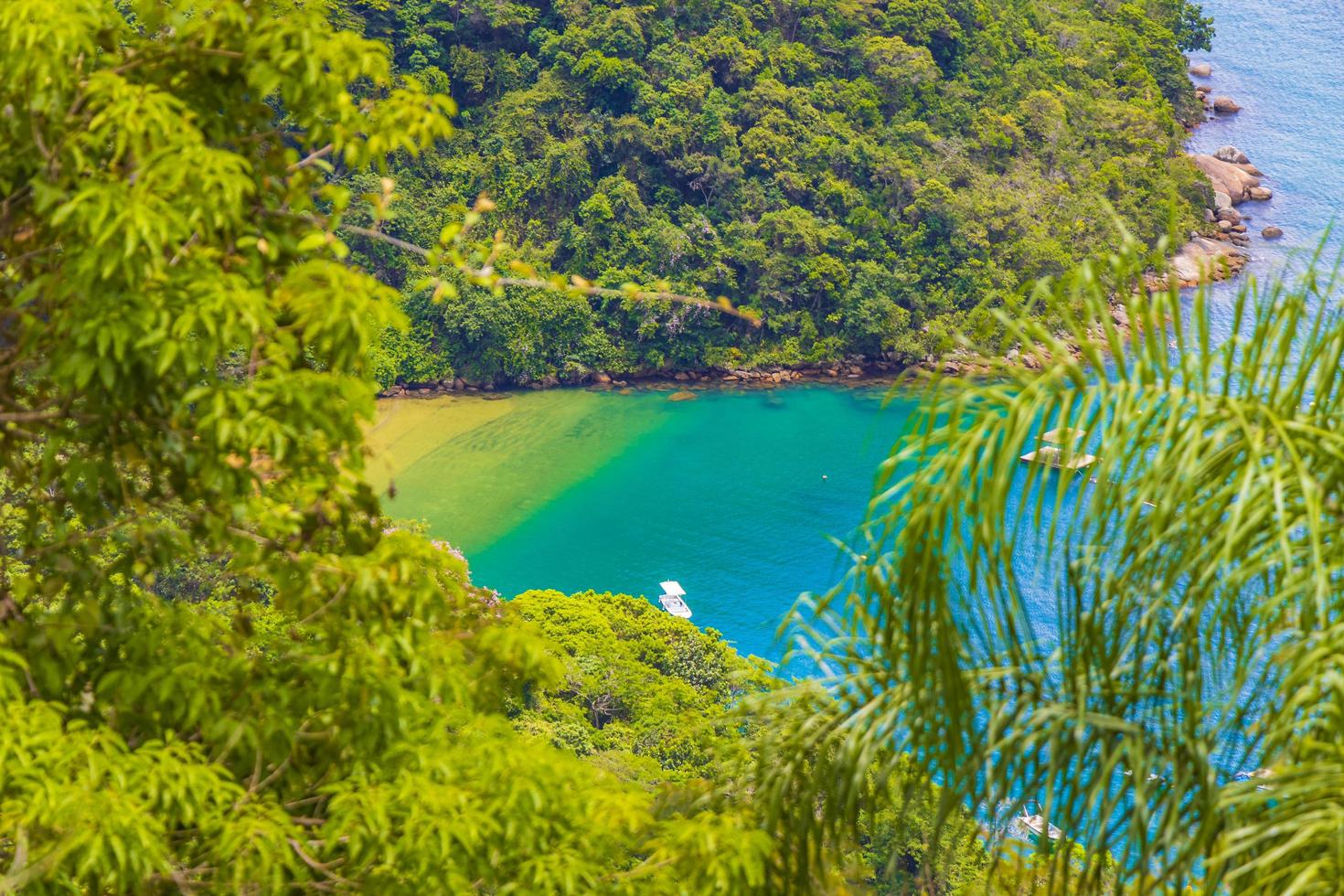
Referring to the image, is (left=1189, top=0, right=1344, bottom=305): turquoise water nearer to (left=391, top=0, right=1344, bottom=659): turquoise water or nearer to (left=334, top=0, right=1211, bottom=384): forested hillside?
(left=391, top=0, right=1344, bottom=659): turquoise water


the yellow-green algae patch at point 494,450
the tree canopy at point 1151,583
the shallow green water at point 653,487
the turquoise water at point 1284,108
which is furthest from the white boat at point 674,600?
the tree canopy at point 1151,583

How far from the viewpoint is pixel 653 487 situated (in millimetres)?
19172

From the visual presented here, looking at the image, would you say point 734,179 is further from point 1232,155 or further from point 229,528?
point 229,528

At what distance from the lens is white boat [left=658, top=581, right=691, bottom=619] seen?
49.8 feet

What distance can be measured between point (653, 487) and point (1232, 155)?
1571 cm

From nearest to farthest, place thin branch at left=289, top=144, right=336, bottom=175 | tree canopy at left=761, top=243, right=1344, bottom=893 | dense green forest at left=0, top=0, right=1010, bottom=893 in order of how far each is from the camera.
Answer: tree canopy at left=761, top=243, right=1344, bottom=893 → dense green forest at left=0, top=0, right=1010, bottom=893 → thin branch at left=289, top=144, right=336, bottom=175

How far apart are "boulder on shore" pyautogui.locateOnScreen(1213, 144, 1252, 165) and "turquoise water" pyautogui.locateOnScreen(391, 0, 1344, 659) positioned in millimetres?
2368

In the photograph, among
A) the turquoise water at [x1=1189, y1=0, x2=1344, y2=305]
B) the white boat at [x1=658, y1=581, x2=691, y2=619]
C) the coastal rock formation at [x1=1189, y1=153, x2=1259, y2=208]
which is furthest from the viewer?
the coastal rock formation at [x1=1189, y1=153, x2=1259, y2=208]

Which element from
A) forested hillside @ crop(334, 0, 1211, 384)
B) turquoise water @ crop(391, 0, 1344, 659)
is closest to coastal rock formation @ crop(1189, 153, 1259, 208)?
turquoise water @ crop(391, 0, 1344, 659)

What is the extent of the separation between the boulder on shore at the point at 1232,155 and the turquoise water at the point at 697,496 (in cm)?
237

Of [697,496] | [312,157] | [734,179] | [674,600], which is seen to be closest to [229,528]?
[312,157]

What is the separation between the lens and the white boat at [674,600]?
49.8 ft

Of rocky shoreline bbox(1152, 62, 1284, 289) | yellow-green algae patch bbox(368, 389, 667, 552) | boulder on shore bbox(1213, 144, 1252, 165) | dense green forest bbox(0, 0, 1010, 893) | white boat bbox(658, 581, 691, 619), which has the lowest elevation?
yellow-green algae patch bbox(368, 389, 667, 552)

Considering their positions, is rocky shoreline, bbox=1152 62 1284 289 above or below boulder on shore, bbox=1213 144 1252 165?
below
